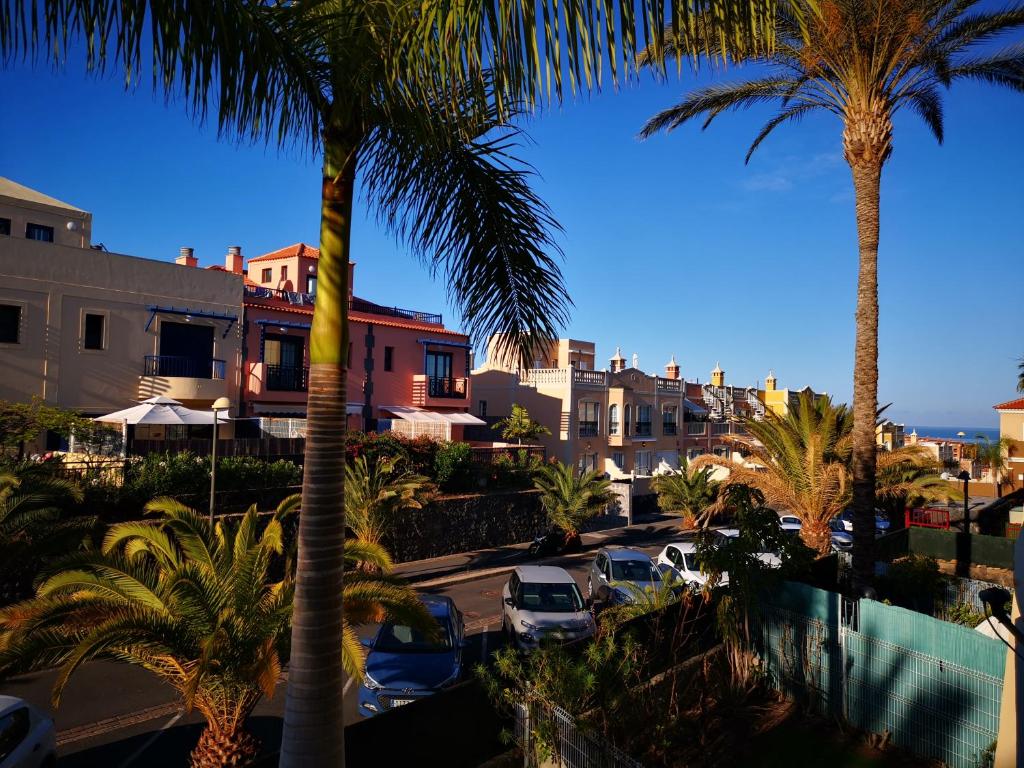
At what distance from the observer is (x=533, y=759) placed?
7043mm

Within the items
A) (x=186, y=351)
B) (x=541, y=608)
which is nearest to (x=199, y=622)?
(x=541, y=608)

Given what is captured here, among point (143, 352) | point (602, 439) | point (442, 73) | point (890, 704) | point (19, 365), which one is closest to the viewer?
point (442, 73)

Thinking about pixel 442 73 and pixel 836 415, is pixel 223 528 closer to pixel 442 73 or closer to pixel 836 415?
pixel 442 73

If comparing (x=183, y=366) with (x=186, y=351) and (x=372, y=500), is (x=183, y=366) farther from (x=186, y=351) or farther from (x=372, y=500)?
(x=372, y=500)

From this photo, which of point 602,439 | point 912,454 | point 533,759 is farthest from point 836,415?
point 602,439

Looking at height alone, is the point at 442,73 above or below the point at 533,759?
above

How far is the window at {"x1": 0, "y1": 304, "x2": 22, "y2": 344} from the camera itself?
70.7 feet

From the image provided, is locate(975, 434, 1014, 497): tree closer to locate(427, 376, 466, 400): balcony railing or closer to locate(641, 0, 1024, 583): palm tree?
locate(427, 376, 466, 400): balcony railing

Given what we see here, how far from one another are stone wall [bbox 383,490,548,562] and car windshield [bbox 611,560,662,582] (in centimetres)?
769

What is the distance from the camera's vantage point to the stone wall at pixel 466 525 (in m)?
22.8

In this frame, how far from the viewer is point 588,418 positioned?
1639 inches

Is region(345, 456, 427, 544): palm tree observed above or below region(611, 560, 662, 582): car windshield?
above

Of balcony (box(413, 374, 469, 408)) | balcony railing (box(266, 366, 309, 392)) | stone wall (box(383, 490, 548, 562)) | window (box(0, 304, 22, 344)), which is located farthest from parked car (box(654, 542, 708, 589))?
window (box(0, 304, 22, 344))

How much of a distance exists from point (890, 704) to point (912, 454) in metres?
11.8
